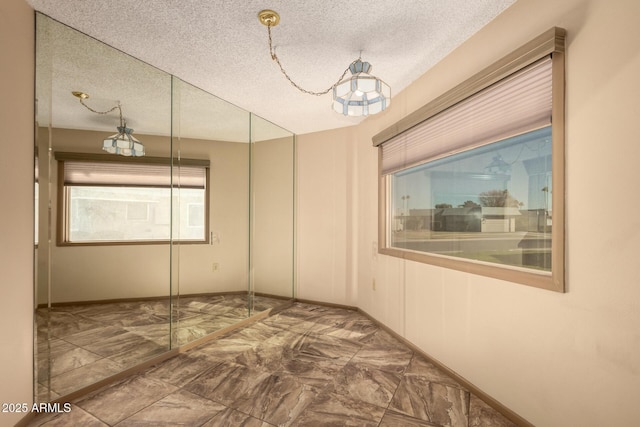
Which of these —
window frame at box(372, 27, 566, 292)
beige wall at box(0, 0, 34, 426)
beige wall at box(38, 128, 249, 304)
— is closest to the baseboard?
window frame at box(372, 27, 566, 292)

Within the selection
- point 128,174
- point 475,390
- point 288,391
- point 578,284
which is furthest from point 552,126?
point 128,174

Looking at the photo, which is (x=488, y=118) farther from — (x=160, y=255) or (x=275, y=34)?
(x=160, y=255)

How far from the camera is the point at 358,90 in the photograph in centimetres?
192

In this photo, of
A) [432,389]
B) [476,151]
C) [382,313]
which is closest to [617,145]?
[476,151]

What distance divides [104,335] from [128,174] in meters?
1.27

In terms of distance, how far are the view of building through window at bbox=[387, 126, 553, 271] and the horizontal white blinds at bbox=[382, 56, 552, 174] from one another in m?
0.09

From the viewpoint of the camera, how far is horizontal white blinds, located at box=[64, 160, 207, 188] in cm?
195

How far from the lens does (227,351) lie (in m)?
2.55

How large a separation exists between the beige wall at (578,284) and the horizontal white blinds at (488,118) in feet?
0.51

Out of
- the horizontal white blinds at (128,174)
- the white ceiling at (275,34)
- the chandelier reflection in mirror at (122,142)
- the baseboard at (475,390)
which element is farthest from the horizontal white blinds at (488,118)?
the chandelier reflection in mirror at (122,142)

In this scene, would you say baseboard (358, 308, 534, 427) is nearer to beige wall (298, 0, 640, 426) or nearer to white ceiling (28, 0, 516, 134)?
beige wall (298, 0, 640, 426)

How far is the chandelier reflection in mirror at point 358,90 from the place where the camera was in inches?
74.3

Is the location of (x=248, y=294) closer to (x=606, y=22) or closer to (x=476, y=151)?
(x=476, y=151)

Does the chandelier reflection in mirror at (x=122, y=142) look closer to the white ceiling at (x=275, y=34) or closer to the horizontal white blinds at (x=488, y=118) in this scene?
the white ceiling at (x=275, y=34)
